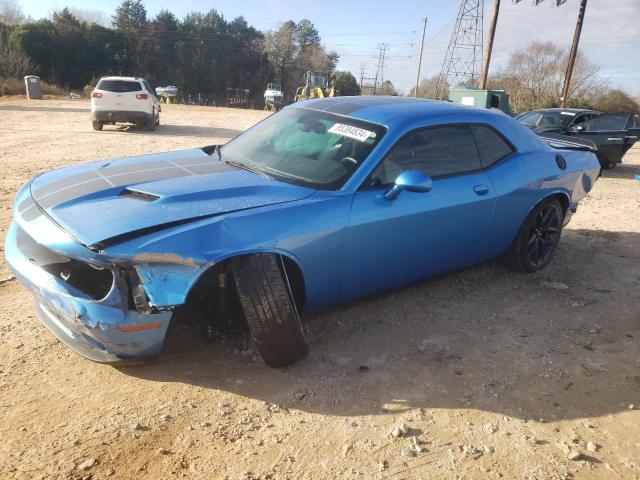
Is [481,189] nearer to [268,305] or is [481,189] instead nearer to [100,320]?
[268,305]

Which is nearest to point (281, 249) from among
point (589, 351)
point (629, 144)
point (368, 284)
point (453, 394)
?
point (368, 284)

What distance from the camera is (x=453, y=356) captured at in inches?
132

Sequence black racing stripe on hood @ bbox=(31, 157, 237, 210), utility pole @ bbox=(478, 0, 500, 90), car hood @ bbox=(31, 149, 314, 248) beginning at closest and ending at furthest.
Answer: car hood @ bbox=(31, 149, 314, 248) → black racing stripe on hood @ bbox=(31, 157, 237, 210) → utility pole @ bbox=(478, 0, 500, 90)

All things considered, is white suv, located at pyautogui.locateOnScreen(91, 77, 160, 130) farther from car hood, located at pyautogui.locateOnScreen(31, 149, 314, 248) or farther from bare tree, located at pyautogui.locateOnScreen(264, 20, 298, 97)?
bare tree, located at pyautogui.locateOnScreen(264, 20, 298, 97)

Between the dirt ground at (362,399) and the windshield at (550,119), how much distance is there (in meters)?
8.56

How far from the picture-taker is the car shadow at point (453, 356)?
2.88 m

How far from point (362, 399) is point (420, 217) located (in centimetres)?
134

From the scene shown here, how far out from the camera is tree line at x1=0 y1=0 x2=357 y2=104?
4116cm

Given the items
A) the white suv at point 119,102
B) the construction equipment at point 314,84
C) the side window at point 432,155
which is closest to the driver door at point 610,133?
the side window at point 432,155

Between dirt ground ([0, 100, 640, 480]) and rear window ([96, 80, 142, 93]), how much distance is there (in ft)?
38.2

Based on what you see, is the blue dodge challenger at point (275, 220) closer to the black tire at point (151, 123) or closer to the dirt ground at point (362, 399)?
the dirt ground at point (362, 399)

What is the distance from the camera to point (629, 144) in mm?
11773

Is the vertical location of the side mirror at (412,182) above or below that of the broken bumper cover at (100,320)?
above

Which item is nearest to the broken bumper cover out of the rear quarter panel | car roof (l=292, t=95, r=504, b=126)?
car roof (l=292, t=95, r=504, b=126)
